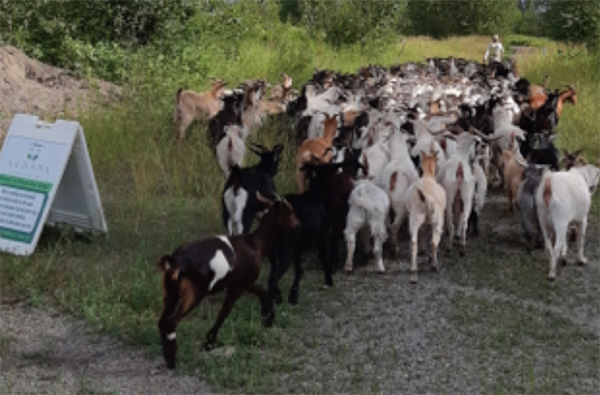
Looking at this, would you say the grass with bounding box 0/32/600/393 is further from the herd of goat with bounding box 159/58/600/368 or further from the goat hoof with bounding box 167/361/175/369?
the herd of goat with bounding box 159/58/600/368

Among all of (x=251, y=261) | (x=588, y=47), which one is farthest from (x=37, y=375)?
(x=588, y=47)

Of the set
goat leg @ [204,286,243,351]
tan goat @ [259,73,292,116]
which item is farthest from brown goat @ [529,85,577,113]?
goat leg @ [204,286,243,351]

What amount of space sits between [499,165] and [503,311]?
4.09m

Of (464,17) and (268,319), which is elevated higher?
Answer: (268,319)

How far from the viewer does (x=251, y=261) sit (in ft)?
19.2

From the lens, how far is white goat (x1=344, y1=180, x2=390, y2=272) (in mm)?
7516

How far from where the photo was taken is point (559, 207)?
744 cm

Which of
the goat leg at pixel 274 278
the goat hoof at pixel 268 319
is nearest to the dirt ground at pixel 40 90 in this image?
the goat leg at pixel 274 278

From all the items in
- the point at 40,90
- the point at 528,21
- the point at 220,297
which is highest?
the point at 40,90

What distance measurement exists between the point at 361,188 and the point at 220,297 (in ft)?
5.15

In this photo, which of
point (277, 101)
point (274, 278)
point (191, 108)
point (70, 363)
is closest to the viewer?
point (70, 363)

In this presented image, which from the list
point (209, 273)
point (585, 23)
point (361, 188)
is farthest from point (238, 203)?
point (585, 23)

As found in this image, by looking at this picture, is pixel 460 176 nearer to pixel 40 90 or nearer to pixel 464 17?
pixel 40 90

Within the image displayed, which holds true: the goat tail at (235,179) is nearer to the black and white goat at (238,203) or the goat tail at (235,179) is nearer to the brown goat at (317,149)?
the black and white goat at (238,203)
